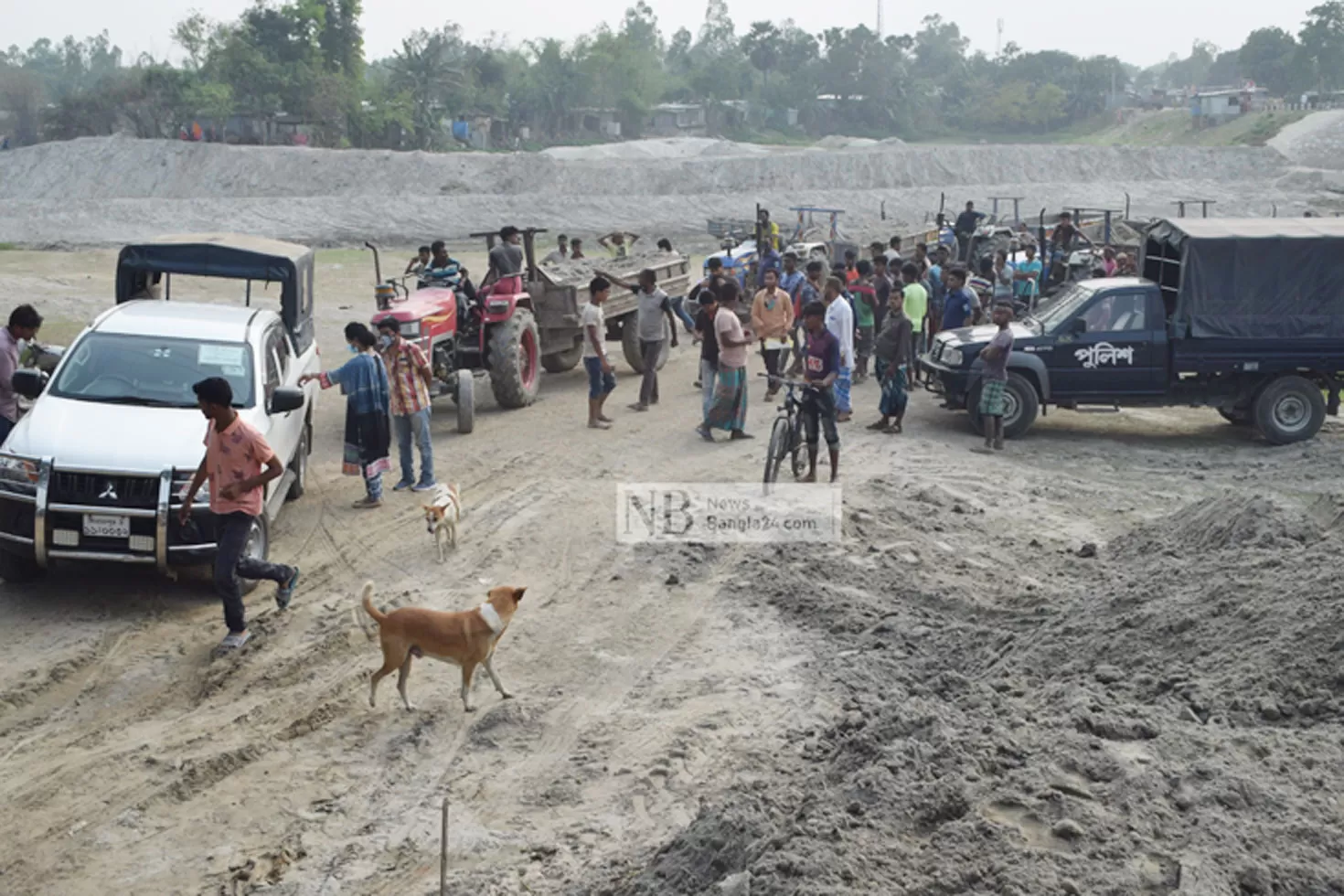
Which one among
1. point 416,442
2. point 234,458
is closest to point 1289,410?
point 416,442

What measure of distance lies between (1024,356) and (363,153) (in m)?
45.6

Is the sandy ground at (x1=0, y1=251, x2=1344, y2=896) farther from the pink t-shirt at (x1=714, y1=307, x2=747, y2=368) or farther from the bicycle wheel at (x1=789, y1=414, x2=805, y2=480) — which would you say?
the pink t-shirt at (x1=714, y1=307, x2=747, y2=368)

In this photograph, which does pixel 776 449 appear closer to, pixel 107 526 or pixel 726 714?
pixel 726 714

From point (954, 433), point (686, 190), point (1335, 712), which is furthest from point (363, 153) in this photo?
point (1335, 712)

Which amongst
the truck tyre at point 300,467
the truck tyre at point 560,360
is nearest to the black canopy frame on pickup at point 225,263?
the truck tyre at point 300,467

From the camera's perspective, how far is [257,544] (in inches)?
356

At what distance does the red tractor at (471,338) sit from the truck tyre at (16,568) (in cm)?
540

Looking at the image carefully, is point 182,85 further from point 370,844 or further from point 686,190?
point 370,844

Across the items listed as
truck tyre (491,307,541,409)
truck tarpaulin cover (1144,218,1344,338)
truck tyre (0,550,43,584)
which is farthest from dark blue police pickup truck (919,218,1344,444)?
truck tyre (0,550,43,584)

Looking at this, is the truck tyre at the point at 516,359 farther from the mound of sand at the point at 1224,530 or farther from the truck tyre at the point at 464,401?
the mound of sand at the point at 1224,530

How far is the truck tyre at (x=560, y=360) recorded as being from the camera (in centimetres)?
1784

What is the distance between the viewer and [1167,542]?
10.1m

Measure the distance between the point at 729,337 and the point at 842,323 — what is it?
127cm

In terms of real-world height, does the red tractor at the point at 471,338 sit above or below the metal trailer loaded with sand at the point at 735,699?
above
